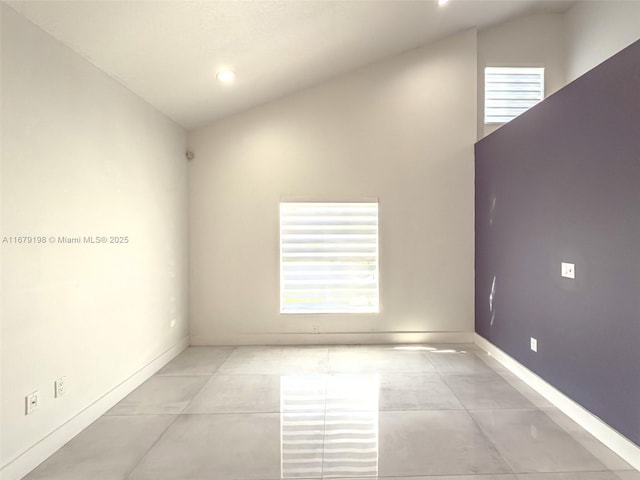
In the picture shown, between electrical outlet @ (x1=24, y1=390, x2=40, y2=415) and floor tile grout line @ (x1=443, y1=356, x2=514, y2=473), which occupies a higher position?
electrical outlet @ (x1=24, y1=390, x2=40, y2=415)

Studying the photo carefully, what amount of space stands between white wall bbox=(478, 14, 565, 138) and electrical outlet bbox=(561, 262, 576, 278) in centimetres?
235

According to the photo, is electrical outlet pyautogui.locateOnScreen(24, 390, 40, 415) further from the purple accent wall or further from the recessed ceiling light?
the purple accent wall

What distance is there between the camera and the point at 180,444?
2.30 metres

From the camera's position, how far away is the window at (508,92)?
175 inches

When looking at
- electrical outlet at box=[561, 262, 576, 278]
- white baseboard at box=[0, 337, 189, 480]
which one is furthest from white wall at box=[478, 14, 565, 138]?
white baseboard at box=[0, 337, 189, 480]

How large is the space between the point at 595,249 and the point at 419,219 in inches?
83.7

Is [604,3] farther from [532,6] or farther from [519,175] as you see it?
[519,175]

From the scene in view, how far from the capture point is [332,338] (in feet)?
14.3

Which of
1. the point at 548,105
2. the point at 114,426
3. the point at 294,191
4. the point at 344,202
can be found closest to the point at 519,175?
the point at 548,105

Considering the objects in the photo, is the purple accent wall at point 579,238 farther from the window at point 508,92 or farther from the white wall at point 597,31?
the white wall at point 597,31

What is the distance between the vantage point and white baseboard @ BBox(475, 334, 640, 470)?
6.81 feet

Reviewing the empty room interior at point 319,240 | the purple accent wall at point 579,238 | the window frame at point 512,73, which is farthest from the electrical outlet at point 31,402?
the window frame at point 512,73

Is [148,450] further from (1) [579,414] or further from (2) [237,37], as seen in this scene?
(2) [237,37]

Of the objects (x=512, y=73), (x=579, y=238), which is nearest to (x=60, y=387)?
(x=579, y=238)
